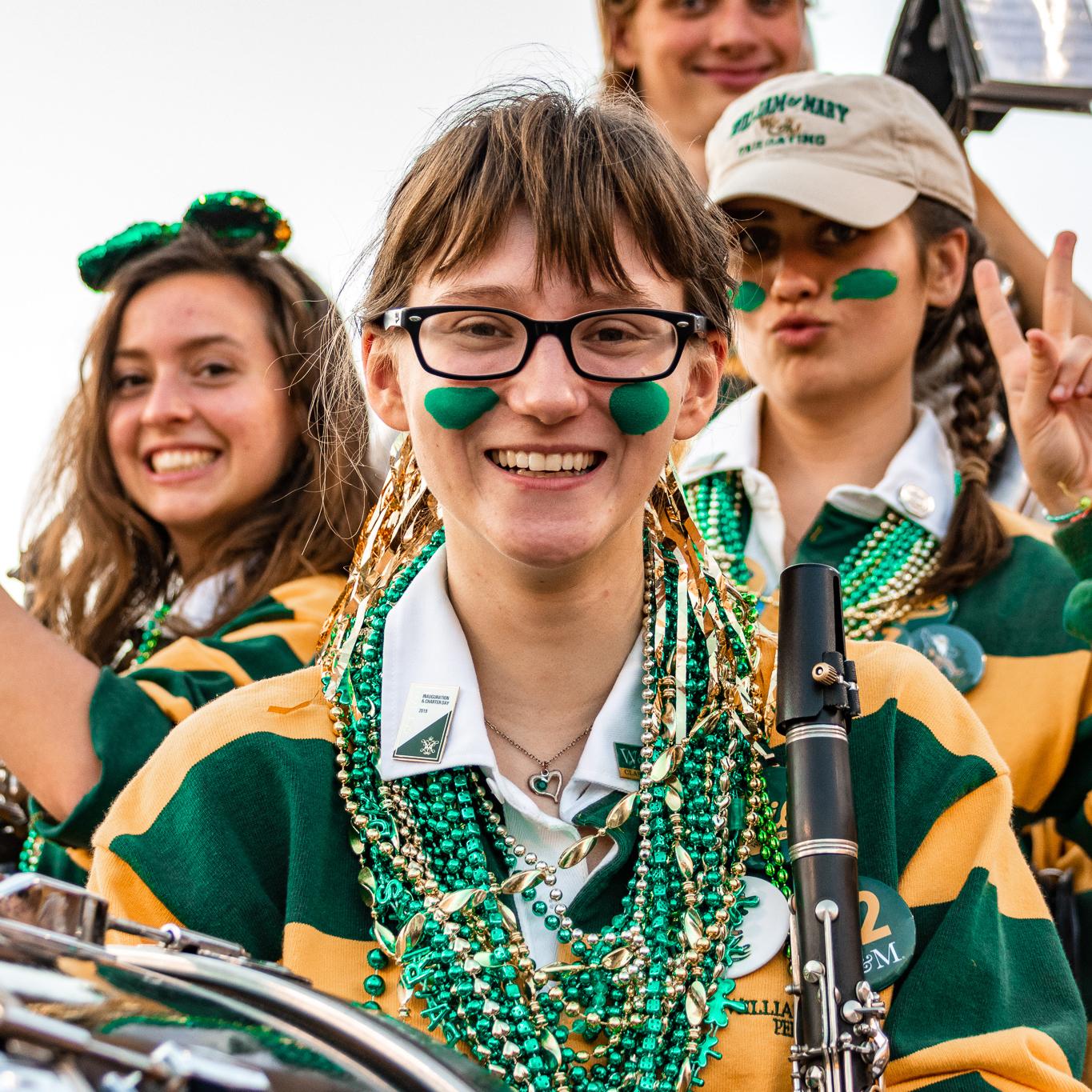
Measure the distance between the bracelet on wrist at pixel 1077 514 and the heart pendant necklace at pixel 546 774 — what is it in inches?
47.1

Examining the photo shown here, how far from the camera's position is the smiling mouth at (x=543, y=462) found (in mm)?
2045

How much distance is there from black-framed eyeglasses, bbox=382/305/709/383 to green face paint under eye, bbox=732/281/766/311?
1.23 meters

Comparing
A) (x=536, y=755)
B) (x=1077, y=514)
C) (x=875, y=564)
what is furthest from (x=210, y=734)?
(x=1077, y=514)

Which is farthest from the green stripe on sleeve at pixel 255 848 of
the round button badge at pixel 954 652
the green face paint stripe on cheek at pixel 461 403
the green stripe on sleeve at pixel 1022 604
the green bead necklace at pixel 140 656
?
the green stripe on sleeve at pixel 1022 604

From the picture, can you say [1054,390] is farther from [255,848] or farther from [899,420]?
[255,848]

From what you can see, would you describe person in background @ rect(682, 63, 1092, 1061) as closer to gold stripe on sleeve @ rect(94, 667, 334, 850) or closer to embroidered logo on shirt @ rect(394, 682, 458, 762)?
embroidered logo on shirt @ rect(394, 682, 458, 762)

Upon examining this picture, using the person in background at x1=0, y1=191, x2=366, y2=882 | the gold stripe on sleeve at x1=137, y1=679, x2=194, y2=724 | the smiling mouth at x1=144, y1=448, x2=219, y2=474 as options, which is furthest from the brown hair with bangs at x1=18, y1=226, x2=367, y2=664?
the gold stripe on sleeve at x1=137, y1=679, x2=194, y2=724

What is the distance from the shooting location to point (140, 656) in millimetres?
3475

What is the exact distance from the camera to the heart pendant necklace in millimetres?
2107

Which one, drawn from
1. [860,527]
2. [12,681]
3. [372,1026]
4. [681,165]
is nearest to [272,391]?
[12,681]

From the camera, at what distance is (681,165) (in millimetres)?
Answer: 2244

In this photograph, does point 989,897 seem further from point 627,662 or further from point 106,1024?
point 106,1024

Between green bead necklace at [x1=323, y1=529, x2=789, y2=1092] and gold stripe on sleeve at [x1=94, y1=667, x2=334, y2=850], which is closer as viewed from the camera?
green bead necklace at [x1=323, y1=529, x2=789, y2=1092]

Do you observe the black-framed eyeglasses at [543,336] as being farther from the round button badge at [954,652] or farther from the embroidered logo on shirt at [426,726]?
the round button badge at [954,652]
